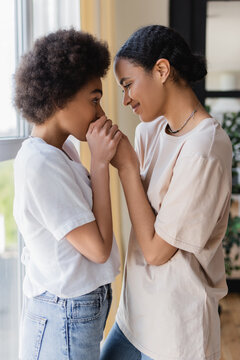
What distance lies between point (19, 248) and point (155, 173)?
78 cm

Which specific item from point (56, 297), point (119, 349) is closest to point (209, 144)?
point (56, 297)

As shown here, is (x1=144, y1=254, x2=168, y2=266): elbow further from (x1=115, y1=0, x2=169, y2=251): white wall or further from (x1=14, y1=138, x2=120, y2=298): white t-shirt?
(x1=115, y1=0, x2=169, y2=251): white wall

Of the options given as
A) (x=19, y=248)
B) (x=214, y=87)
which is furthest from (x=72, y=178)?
(x=214, y=87)

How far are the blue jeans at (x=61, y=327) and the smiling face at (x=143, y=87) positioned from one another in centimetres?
51

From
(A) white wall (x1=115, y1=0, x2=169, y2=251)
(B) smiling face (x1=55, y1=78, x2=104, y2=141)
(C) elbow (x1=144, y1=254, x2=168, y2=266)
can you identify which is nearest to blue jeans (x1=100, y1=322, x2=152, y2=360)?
(C) elbow (x1=144, y1=254, x2=168, y2=266)

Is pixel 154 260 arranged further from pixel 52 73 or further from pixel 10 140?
pixel 10 140

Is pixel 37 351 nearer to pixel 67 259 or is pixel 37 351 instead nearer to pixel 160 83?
pixel 67 259

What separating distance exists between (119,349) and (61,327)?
0.32 meters

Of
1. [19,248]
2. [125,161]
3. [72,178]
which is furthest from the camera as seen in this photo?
[19,248]

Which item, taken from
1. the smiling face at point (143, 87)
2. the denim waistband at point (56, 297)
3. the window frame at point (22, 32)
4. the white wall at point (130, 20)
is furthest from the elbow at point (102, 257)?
the white wall at point (130, 20)

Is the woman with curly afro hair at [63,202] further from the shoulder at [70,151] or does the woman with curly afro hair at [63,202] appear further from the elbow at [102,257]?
the shoulder at [70,151]

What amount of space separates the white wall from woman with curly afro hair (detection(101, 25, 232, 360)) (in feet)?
5.80

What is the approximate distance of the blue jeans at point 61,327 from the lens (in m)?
1.16

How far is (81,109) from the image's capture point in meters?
1.21
